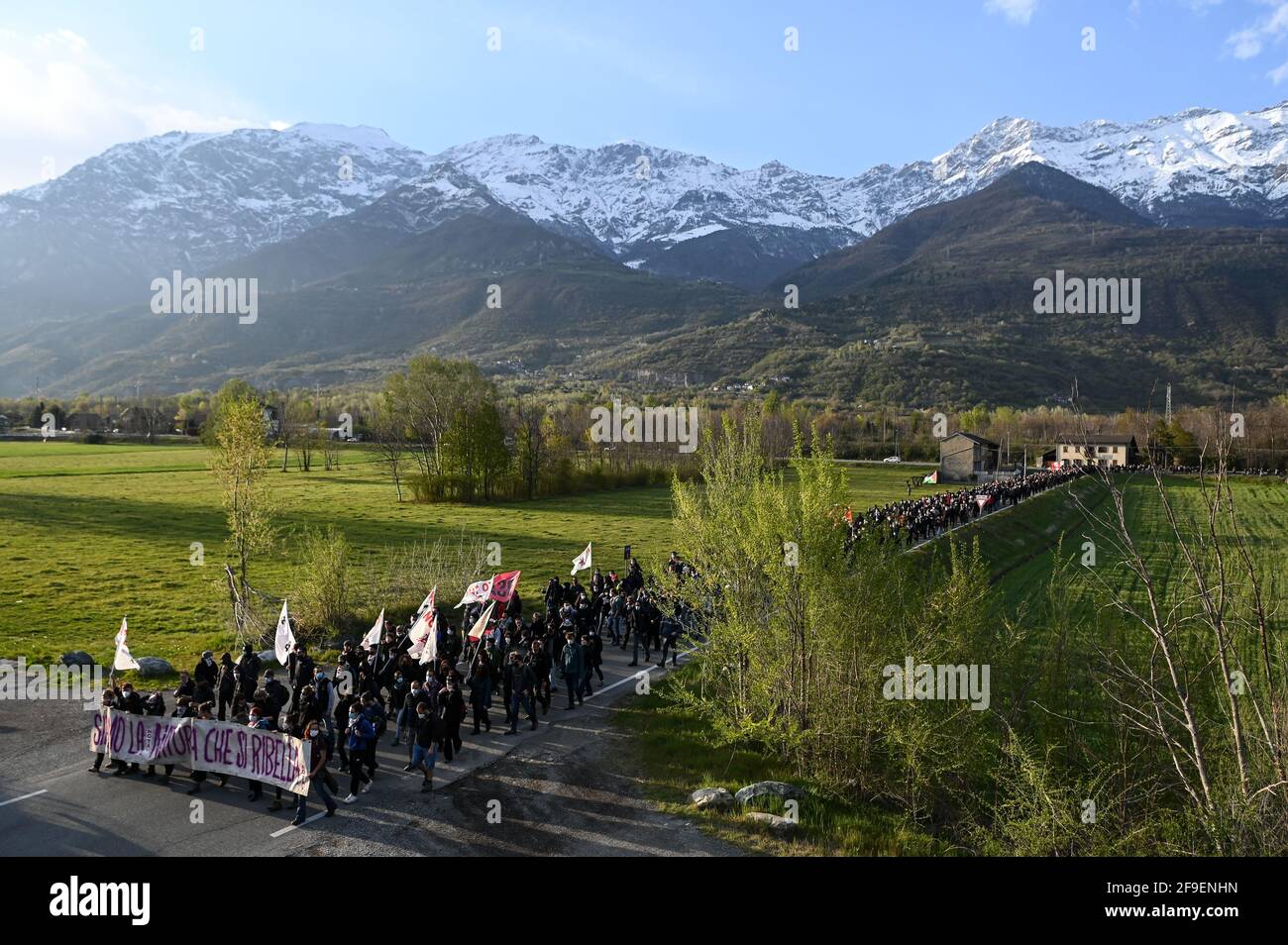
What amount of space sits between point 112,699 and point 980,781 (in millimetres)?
16260

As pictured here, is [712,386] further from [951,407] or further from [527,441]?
[527,441]

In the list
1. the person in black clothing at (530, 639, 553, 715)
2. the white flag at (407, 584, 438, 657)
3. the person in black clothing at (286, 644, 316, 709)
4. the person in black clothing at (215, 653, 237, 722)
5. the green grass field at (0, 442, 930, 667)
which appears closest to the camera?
the person in black clothing at (215, 653, 237, 722)

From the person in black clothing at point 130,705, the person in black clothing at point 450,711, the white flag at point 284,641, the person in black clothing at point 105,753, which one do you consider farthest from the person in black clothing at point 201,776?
the person in black clothing at point 450,711

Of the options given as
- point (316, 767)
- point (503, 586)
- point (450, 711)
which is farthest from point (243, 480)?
point (316, 767)

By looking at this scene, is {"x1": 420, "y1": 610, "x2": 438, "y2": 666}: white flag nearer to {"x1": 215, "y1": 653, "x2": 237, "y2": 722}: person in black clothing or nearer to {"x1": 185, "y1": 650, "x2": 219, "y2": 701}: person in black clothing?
{"x1": 215, "y1": 653, "x2": 237, "y2": 722}: person in black clothing

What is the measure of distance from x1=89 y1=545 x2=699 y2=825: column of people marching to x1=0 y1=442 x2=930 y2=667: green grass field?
11.5ft

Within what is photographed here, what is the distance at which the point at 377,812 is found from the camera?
13.3m

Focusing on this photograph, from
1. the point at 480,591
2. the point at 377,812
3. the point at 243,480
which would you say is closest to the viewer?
the point at 377,812

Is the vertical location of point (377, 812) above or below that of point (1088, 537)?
below

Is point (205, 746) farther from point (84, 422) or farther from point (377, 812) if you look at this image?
point (84, 422)

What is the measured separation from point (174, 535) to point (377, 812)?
36.3 metres

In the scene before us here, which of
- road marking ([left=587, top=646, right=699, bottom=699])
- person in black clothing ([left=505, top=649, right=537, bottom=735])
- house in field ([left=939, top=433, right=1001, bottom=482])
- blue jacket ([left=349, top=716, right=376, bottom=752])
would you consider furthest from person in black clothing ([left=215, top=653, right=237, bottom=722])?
house in field ([left=939, top=433, right=1001, bottom=482])

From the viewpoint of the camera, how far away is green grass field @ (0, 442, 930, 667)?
82.8ft
